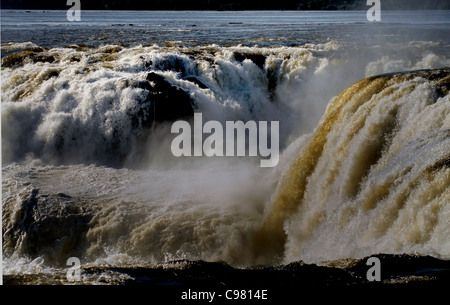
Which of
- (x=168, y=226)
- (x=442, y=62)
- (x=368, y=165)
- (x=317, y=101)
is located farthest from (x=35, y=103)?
(x=442, y=62)

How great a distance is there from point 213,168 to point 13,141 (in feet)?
17.4

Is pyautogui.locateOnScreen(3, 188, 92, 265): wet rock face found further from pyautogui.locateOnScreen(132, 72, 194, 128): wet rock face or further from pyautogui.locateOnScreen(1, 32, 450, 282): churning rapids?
pyautogui.locateOnScreen(132, 72, 194, 128): wet rock face

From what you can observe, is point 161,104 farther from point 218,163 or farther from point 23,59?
point 23,59

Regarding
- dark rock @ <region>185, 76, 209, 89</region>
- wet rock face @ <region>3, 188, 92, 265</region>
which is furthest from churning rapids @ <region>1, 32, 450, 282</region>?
dark rock @ <region>185, 76, 209, 89</region>

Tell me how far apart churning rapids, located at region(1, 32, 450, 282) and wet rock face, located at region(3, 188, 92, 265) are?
0.03 m

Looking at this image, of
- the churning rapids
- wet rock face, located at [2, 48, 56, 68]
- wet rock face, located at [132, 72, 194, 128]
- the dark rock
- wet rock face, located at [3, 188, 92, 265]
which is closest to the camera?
the churning rapids

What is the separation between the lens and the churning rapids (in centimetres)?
596

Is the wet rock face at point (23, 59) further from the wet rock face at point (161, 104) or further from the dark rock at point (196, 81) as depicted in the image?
the dark rock at point (196, 81)

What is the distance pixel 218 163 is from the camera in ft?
39.1

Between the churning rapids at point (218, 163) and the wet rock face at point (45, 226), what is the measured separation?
0.10ft

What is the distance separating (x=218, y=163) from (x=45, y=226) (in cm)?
489

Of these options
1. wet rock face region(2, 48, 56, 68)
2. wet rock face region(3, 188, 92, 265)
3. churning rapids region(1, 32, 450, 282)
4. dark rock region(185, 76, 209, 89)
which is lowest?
wet rock face region(3, 188, 92, 265)

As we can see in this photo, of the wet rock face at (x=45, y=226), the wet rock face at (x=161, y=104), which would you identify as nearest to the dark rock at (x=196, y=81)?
the wet rock face at (x=161, y=104)

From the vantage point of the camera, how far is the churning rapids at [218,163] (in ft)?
19.6
